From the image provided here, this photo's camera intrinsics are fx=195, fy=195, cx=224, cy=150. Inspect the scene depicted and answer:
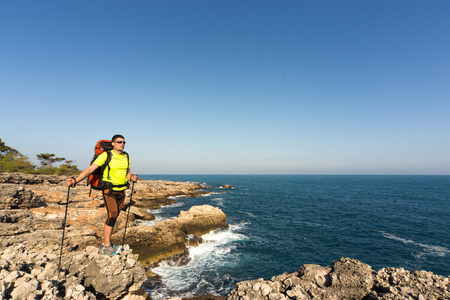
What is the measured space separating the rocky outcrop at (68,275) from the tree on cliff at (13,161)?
65.9m

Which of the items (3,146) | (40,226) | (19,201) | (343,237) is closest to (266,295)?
(40,226)

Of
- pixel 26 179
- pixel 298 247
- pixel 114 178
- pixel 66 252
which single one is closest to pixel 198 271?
pixel 66 252

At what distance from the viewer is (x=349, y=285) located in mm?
6988

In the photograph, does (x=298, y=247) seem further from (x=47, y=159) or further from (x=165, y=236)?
(x=47, y=159)

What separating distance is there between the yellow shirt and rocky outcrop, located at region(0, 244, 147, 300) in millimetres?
2619

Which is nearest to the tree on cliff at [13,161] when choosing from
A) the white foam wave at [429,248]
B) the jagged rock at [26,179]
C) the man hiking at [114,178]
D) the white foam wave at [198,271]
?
the jagged rock at [26,179]

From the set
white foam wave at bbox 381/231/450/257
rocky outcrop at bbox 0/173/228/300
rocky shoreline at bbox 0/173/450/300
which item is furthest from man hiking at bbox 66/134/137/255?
white foam wave at bbox 381/231/450/257

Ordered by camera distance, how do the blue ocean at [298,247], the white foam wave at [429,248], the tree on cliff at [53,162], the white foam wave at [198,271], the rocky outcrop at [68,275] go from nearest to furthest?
the rocky outcrop at [68,275] → the white foam wave at [198,271] → the blue ocean at [298,247] → the white foam wave at [429,248] → the tree on cliff at [53,162]

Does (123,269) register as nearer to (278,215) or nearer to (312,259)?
(312,259)

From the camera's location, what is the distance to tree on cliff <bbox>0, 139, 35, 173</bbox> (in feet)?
166

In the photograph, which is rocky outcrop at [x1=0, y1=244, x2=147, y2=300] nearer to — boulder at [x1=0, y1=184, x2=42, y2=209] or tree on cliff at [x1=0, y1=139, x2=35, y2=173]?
boulder at [x1=0, y1=184, x2=42, y2=209]

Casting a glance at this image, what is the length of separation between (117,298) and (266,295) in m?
5.20

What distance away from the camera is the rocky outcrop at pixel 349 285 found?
235 inches

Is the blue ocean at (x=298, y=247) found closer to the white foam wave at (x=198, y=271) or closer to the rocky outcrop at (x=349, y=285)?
the white foam wave at (x=198, y=271)
